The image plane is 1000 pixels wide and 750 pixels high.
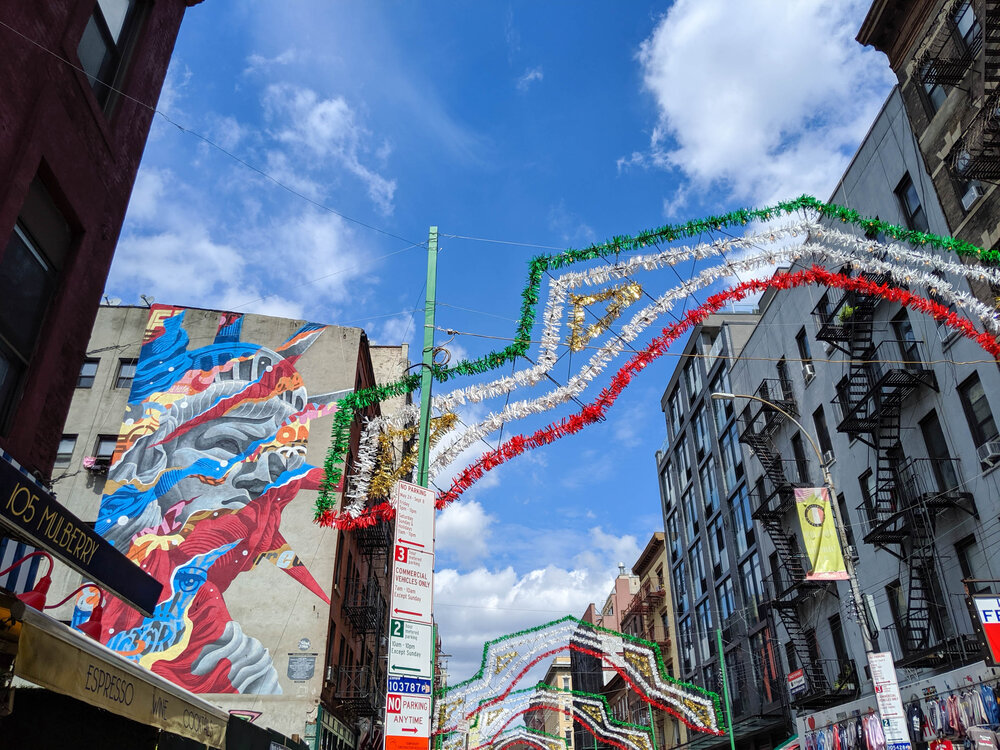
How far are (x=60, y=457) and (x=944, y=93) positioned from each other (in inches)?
1386

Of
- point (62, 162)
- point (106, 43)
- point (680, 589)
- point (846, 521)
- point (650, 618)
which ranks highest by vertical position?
point (650, 618)

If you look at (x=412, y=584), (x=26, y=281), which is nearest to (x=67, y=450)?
(x=26, y=281)

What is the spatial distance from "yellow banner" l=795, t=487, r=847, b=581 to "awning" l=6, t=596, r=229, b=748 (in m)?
12.7

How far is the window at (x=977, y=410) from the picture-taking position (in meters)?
20.9

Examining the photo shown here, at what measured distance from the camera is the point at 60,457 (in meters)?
31.4

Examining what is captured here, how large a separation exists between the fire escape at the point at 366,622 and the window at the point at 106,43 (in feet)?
79.2

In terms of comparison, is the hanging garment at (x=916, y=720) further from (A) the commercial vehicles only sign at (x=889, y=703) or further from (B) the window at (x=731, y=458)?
(B) the window at (x=731, y=458)

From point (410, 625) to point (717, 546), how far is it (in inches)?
1628

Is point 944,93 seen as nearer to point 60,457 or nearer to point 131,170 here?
point 131,170

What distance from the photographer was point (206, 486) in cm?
2980

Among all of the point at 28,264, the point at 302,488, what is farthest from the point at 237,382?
the point at 28,264

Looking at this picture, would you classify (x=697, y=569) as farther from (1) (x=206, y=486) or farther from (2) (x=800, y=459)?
(1) (x=206, y=486)

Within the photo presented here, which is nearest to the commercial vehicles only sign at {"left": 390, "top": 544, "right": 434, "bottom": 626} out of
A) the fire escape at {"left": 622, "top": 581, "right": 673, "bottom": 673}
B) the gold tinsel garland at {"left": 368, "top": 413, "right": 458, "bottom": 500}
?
the gold tinsel garland at {"left": 368, "top": 413, "right": 458, "bottom": 500}

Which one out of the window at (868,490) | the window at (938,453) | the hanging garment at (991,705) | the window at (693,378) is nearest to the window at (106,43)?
the hanging garment at (991,705)
